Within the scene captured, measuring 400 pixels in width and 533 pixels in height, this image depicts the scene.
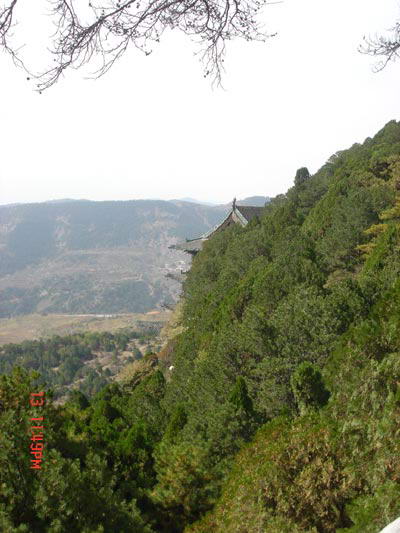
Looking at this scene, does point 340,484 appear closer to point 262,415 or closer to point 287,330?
point 262,415

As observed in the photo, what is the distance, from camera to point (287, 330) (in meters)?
12.1

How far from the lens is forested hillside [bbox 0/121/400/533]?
18.3 ft

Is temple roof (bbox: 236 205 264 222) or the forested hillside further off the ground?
temple roof (bbox: 236 205 264 222)

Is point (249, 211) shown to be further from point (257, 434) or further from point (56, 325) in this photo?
point (56, 325)

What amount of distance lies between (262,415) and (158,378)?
866 centimetres

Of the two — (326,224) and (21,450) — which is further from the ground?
(326,224)

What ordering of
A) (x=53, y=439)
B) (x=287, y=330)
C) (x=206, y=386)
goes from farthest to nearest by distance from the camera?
1. (x=206, y=386)
2. (x=287, y=330)
3. (x=53, y=439)

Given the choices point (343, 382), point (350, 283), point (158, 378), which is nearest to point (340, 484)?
point (343, 382)

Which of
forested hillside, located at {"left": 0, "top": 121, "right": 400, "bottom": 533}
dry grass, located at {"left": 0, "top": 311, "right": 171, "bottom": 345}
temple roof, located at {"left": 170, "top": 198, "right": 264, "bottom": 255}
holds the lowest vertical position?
dry grass, located at {"left": 0, "top": 311, "right": 171, "bottom": 345}

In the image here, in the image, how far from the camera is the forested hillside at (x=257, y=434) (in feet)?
18.3
